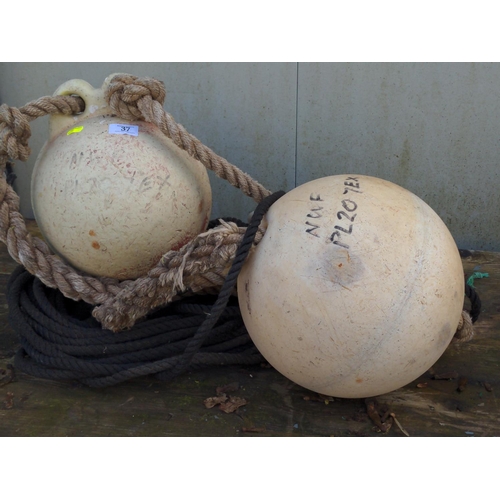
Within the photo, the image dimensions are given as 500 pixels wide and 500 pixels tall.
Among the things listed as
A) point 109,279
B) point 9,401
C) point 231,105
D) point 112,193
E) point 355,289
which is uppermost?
point 231,105

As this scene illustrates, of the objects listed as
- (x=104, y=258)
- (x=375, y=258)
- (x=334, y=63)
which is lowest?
(x=104, y=258)

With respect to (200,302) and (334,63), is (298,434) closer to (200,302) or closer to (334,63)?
(200,302)

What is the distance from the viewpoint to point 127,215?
223 centimetres

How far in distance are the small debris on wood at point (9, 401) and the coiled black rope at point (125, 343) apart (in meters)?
0.12

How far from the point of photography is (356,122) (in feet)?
10.7

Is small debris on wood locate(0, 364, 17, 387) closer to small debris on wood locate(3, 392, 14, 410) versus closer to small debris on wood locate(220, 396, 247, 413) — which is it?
small debris on wood locate(3, 392, 14, 410)

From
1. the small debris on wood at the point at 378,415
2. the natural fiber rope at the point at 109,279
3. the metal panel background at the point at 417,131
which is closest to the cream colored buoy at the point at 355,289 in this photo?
the small debris on wood at the point at 378,415

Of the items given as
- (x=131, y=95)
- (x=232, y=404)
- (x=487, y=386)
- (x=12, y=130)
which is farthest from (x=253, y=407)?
(x=12, y=130)

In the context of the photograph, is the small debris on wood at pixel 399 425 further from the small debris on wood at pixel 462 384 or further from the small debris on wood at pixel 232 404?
the small debris on wood at pixel 232 404

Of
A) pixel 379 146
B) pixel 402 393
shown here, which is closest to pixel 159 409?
pixel 402 393

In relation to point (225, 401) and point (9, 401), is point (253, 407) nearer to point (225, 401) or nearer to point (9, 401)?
point (225, 401)

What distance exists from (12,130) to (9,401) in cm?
113

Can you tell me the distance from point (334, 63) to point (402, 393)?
6.38 ft

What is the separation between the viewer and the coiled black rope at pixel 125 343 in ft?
7.30
